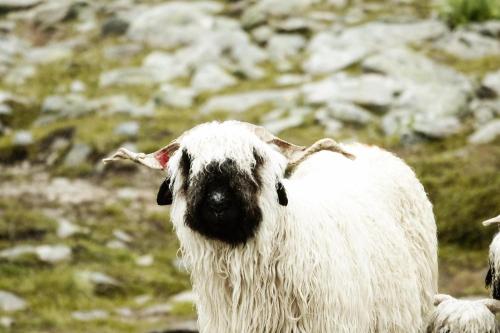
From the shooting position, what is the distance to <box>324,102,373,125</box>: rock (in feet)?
50.3

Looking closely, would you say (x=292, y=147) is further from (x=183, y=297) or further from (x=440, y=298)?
(x=183, y=297)

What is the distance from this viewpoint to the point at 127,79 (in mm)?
19266

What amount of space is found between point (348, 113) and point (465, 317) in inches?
388

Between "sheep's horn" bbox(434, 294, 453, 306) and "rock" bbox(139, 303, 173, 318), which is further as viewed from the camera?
"rock" bbox(139, 303, 173, 318)

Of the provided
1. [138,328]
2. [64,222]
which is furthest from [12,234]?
[138,328]

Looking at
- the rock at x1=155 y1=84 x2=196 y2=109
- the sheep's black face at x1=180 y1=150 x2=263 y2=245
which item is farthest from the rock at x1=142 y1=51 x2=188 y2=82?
the sheep's black face at x1=180 y1=150 x2=263 y2=245

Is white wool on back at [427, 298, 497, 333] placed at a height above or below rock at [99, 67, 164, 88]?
above

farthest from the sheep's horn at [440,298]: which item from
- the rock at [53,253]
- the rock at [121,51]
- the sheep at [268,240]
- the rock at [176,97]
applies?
the rock at [121,51]

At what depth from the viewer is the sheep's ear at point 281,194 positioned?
5223 mm

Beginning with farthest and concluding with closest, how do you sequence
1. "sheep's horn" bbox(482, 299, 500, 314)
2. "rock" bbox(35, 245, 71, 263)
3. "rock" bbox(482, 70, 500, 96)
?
1. "rock" bbox(482, 70, 500, 96)
2. "rock" bbox(35, 245, 71, 263)
3. "sheep's horn" bbox(482, 299, 500, 314)

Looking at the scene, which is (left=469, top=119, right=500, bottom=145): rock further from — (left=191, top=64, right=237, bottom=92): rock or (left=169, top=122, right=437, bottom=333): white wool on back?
(left=169, top=122, right=437, bottom=333): white wool on back

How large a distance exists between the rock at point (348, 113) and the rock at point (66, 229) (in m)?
5.19

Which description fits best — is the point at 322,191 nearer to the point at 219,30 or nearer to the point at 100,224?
the point at 100,224

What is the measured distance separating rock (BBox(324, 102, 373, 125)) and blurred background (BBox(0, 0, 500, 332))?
0.09ft
